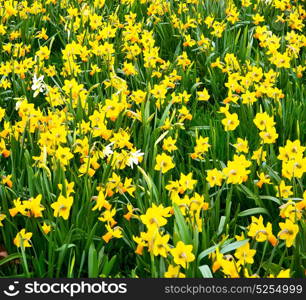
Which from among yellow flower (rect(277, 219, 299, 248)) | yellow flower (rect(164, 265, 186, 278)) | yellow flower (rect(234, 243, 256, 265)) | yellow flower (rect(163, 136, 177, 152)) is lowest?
yellow flower (rect(164, 265, 186, 278))

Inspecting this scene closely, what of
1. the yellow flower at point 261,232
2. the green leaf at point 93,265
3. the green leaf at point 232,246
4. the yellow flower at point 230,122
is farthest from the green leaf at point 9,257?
the yellow flower at point 230,122

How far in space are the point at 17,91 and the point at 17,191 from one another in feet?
3.87

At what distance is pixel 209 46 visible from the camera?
3.71 meters

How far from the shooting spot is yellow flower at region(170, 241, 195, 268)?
1.58 meters

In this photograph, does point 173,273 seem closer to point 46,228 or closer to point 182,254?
point 182,254

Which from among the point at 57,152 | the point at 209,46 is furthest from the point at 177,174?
the point at 209,46

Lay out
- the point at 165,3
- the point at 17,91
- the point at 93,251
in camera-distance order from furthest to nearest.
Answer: the point at 165,3
the point at 17,91
the point at 93,251

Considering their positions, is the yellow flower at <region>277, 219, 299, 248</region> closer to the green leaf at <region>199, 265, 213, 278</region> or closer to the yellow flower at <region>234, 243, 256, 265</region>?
the yellow flower at <region>234, 243, 256, 265</region>

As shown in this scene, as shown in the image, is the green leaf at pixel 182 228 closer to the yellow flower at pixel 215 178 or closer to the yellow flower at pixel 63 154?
the yellow flower at pixel 215 178

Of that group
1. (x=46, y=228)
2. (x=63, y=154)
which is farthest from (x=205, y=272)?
(x=63, y=154)

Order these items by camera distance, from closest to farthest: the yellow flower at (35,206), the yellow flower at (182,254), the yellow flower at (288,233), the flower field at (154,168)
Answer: the yellow flower at (182,254) < the yellow flower at (288,233) < the flower field at (154,168) < the yellow flower at (35,206)

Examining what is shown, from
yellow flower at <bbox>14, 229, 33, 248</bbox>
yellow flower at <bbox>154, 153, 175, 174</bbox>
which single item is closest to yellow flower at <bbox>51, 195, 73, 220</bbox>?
yellow flower at <bbox>14, 229, 33, 248</bbox>

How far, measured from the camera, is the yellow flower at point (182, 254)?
1.58 meters

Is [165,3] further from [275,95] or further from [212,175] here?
[212,175]
